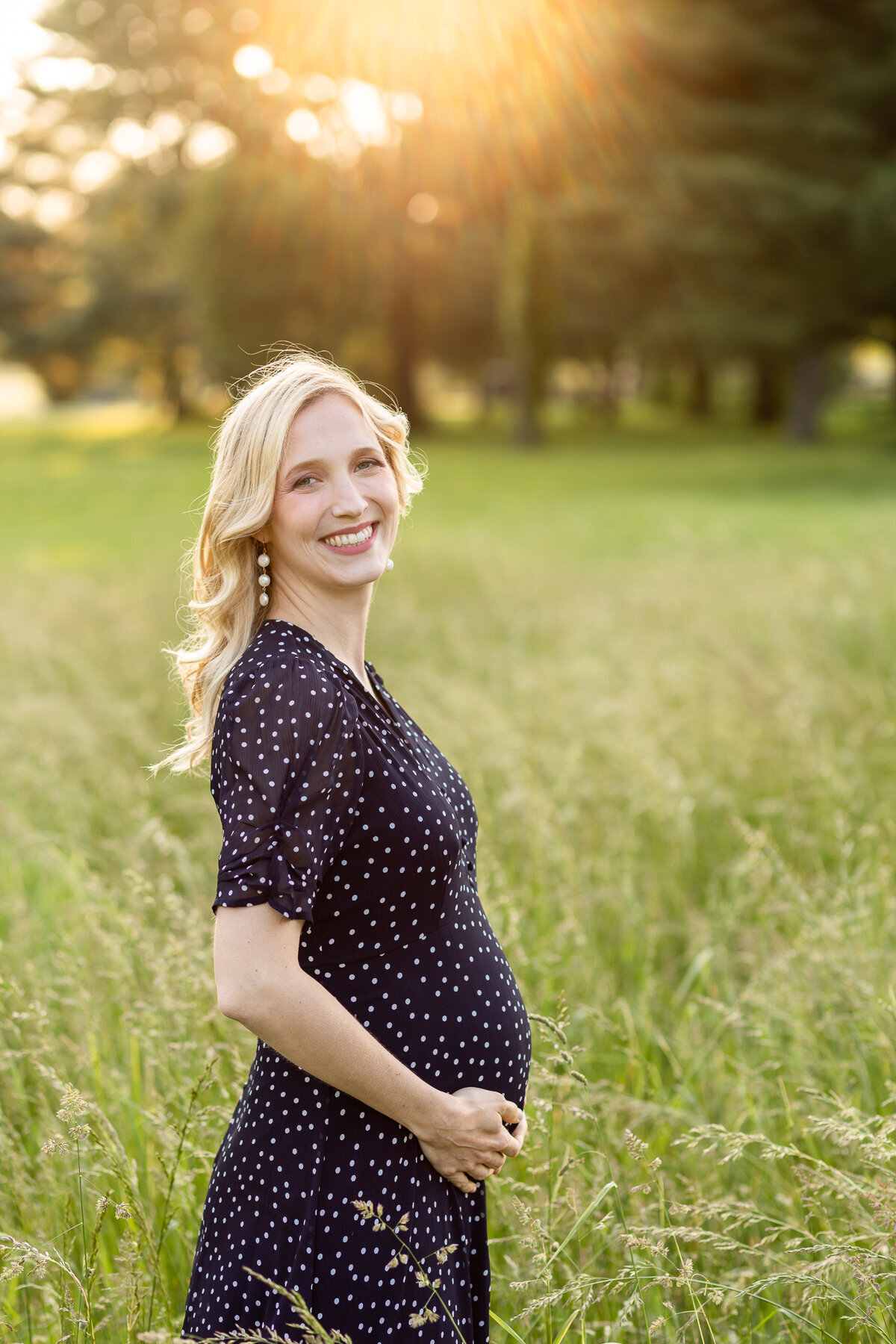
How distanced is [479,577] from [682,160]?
20.6m

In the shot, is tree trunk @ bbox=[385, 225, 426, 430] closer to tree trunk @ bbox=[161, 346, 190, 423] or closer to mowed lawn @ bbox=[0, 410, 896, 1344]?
tree trunk @ bbox=[161, 346, 190, 423]

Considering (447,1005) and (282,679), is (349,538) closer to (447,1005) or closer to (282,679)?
(282,679)

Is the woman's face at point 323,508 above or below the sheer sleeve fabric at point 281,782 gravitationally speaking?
above

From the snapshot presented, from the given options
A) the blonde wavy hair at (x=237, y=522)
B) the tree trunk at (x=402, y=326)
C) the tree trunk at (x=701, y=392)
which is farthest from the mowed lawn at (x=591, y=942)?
the tree trunk at (x=701, y=392)

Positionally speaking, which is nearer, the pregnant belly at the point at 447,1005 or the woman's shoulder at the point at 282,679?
the woman's shoulder at the point at 282,679

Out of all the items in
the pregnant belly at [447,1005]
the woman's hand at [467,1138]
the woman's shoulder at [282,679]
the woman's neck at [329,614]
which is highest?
the woman's neck at [329,614]

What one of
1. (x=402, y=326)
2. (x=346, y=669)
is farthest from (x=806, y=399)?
(x=346, y=669)

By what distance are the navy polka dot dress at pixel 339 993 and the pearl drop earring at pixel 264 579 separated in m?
0.08

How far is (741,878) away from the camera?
4.54m

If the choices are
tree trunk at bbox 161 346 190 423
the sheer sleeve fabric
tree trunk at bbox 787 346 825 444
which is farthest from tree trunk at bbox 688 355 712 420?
the sheer sleeve fabric

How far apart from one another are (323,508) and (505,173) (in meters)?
31.0

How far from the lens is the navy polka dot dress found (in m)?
1.71

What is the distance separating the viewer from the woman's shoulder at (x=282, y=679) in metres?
1.75

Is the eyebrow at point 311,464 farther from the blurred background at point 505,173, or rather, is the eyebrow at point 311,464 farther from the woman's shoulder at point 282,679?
the blurred background at point 505,173
